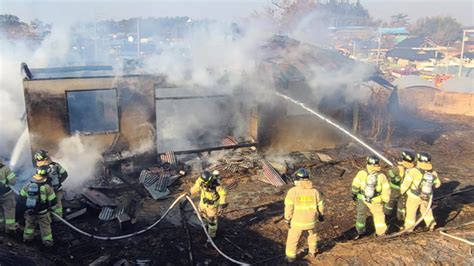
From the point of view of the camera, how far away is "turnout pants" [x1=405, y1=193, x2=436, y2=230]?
312 inches

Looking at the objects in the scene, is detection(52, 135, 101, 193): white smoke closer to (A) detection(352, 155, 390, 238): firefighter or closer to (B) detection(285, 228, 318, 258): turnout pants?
(B) detection(285, 228, 318, 258): turnout pants

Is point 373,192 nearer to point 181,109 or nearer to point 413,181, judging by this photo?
point 413,181

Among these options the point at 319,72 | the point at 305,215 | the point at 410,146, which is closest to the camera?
the point at 305,215

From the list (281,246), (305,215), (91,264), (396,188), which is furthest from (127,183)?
(396,188)

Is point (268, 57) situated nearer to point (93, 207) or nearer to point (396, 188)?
point (396, 188)

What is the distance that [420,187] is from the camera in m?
7.86

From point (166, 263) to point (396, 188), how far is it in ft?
16.4

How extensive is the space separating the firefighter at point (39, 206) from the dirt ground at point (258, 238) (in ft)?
0.78

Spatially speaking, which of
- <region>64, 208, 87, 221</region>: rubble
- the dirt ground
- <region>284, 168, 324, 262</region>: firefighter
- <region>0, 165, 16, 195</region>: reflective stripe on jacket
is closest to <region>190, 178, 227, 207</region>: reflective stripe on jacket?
the dirt ground

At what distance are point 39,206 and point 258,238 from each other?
4.19 metres

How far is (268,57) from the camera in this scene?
44.9 ft

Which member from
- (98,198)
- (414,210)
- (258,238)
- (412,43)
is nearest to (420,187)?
(414,210)

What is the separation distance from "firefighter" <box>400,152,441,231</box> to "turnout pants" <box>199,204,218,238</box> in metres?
3.84

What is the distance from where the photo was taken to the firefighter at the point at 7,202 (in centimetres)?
760
